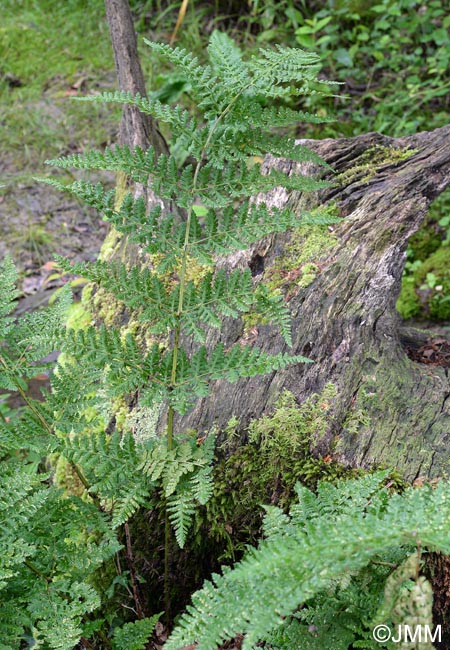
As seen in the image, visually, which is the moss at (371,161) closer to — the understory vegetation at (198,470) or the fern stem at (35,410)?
the understory vegetation at (198,470)

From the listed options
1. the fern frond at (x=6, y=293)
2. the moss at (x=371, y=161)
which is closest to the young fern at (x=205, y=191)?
the fern frond at (x=6, y=293)

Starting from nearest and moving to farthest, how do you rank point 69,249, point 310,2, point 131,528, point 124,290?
point 124,290 < point 131,528 < point 69,249 < point 310,2

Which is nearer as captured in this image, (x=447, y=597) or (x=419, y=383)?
(x=447, y=597)

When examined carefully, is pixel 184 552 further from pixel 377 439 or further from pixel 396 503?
pixel 396 503

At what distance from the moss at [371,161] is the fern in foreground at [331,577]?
1852 mm

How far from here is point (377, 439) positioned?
8.26ft

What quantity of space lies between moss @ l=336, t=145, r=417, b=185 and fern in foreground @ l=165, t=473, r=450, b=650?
72.9 inches

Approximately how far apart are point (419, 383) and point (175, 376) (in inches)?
46.5

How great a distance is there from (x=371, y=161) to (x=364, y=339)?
1191mm

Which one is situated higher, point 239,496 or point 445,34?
point 445,34

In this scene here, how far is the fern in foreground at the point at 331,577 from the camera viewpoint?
1546 millimetres

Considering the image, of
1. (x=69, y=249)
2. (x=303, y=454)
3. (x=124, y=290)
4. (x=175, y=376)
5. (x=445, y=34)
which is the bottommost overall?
(x=69, y=249)

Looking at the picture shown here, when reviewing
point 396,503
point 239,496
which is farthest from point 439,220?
point 396,503

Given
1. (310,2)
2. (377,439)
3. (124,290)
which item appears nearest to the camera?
(124,290)
